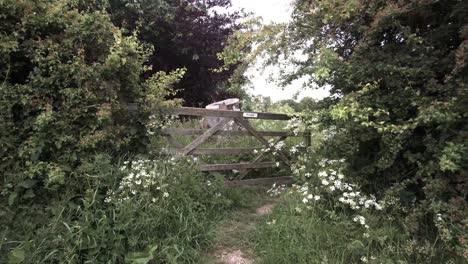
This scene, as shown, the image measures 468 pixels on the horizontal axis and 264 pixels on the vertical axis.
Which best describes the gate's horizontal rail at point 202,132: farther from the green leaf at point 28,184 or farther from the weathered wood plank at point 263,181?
the green leaf at point 28,184

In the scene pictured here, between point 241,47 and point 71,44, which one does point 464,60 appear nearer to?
point 241,47

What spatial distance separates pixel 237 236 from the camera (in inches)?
155

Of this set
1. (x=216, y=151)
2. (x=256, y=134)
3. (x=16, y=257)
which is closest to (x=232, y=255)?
(x=16, y=257)

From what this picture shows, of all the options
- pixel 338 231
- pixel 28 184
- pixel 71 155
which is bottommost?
pixel 338 231

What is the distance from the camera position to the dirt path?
347cm

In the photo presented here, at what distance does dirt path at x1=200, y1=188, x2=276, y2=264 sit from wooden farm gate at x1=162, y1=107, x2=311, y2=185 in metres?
0.83

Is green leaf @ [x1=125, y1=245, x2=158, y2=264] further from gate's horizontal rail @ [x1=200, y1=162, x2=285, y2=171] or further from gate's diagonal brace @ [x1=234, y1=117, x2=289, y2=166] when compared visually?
gate's diagonal brace @ [x1=234, y1=117, x2=289, y2=166]

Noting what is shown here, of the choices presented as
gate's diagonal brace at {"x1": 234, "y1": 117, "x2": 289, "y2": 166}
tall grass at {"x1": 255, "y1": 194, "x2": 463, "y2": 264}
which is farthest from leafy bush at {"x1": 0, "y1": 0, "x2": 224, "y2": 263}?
gate's diagonal brace at {"x1": 234, "y1": 117, "x2": 289, "y2": 166}

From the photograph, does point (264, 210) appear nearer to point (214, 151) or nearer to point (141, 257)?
point (214, 151)

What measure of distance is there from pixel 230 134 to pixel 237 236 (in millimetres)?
2048

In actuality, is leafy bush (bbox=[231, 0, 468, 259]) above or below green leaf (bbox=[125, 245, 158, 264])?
above

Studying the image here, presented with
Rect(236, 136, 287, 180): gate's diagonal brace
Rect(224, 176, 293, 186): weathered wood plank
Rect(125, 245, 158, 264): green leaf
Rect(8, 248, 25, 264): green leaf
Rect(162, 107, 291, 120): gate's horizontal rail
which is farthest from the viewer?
Rect(236, 136, 287, 180): gate's diagonal brace

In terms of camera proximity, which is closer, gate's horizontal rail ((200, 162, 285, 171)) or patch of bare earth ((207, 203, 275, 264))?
patch of bare earth ((207, 203, 275, 264))

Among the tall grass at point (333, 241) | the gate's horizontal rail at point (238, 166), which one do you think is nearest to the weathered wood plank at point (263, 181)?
the gate's horizontal rail at point (238, 166)
